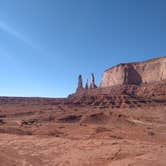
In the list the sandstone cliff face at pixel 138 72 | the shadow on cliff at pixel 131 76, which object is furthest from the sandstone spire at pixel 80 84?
the shadow on cliff at pixel 131 76

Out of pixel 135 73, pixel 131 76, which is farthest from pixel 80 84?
pixel 135 73

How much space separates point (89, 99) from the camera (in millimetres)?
70625

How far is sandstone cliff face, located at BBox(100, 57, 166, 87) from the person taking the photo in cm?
9400

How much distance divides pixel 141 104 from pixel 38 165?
50783 millimetres

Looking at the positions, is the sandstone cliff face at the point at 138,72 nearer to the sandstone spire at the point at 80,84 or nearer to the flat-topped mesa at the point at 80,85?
the flat-topped mesa at the point at 80,85

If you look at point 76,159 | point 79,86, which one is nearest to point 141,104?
point 76,159

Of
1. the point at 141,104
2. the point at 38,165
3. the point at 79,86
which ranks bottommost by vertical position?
the point at 38,165

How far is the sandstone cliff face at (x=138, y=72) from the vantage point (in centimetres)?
9400

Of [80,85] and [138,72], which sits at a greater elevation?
[138,72]

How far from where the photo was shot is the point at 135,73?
340 feet

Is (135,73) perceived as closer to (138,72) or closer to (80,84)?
(138,72)

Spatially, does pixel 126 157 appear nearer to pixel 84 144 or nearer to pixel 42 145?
pixel 84 144

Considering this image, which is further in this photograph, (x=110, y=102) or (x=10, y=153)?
(x=110, y=102)

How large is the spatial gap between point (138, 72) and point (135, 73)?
1.54 m
